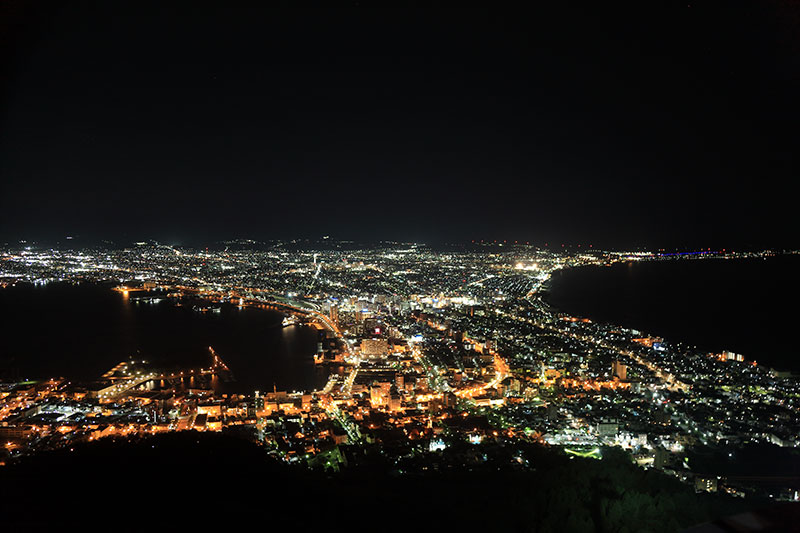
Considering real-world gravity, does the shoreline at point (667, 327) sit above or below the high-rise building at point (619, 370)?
below

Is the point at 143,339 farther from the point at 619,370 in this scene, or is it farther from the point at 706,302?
the point at 706,302

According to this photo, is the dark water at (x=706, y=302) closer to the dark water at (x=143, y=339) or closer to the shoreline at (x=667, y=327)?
the shoreline at (x=667, y=327)

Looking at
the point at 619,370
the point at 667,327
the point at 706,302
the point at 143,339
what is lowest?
the point at 143,339

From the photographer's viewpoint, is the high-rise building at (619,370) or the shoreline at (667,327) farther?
the shoreline at (667,327)

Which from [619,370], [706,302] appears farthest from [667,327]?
[619,370]

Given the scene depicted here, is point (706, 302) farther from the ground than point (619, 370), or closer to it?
closer to it

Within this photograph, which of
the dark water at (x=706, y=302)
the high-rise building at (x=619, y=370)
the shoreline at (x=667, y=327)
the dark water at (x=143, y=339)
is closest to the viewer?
the high-rise building at (x=619, y=370)

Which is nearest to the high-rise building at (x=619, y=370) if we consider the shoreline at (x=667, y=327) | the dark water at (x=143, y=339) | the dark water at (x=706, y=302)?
the shoreline at (x=667, y=327)
